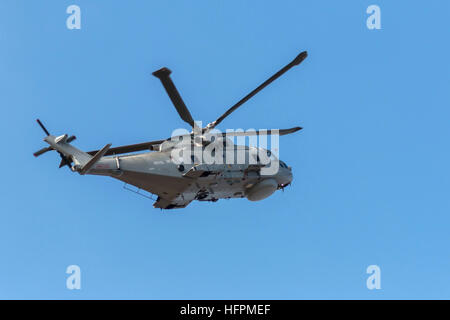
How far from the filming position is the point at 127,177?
30.7m

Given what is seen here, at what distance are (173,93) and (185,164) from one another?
3.78 metres

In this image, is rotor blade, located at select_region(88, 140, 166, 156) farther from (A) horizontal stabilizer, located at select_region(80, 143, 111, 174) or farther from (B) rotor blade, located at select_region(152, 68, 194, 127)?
(A) horizontal stabilizer, located at select_region(80, 143, 111, 174)

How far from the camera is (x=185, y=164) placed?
3145 centimetres

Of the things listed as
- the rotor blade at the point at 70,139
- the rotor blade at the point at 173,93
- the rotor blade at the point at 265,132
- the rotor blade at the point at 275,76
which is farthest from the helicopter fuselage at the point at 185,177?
the rotor blade at the point at 275,76

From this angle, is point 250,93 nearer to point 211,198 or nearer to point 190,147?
point 190,147

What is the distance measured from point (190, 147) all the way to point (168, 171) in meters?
1.93

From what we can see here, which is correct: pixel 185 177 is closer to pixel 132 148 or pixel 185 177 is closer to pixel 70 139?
pixel 132 148

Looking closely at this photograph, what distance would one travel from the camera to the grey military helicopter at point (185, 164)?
29.5 m

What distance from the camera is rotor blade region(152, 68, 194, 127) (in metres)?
28.9

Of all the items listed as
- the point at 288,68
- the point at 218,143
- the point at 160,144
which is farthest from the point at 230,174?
the point at 288,68

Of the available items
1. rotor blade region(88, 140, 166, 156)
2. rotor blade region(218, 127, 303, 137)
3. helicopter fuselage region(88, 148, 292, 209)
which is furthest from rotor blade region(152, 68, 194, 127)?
rotor blade region(88, 140, 166, 156)

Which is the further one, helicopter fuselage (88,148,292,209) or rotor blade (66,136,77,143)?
helicopter fuselage (88,148,292,209)

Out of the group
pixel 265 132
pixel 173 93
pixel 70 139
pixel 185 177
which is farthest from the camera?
pixel 265 132

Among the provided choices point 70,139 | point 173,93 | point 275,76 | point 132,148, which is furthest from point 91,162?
point 275,76
